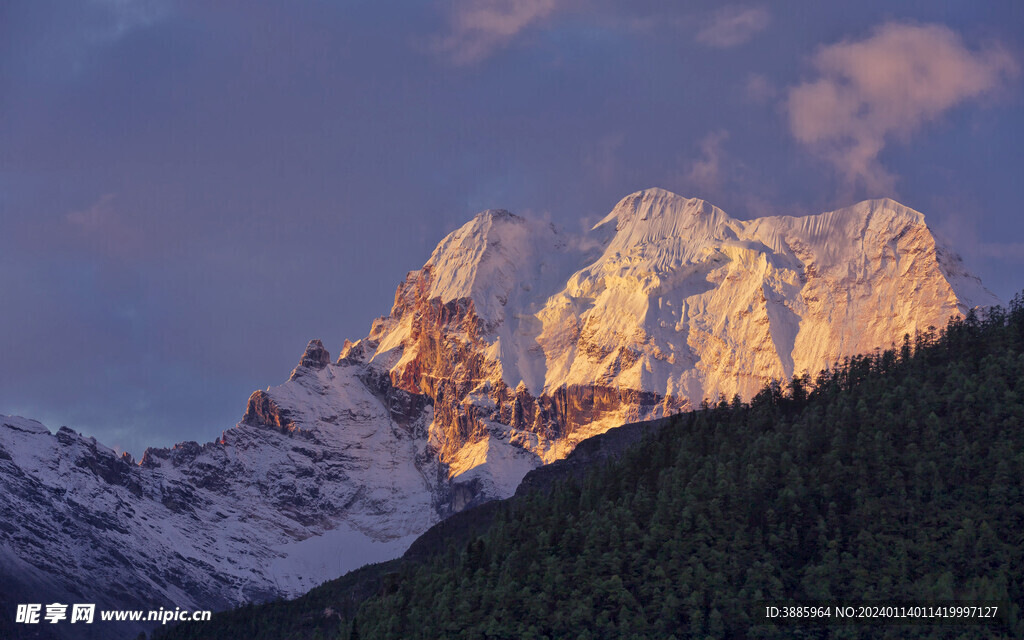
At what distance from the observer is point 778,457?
192m

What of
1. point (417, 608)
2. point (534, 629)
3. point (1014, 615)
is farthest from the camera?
point (417, 608)

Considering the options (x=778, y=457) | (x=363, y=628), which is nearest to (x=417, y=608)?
(x=363, y=628)

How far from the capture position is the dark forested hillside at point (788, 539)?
535 feet

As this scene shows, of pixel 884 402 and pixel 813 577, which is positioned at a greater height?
pixel 884 402

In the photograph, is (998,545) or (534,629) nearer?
(998,545)

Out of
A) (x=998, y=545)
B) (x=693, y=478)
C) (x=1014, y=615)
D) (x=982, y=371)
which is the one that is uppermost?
(x=982, y=371)

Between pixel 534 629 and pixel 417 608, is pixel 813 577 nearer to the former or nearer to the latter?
pixel 534 629

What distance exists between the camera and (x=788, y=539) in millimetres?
175750

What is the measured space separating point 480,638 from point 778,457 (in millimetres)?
45077

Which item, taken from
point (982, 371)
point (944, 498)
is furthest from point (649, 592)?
point (982, 371)

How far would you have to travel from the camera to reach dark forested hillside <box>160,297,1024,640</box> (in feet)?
535

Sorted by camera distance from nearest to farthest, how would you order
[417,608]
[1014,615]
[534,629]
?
1. [1014,615]
2. [534,629]
3. [417,608]

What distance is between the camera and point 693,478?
7549 inches

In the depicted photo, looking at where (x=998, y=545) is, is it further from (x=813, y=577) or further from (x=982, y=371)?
(x=982, y=371)
